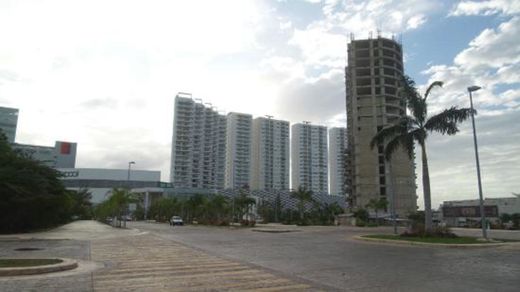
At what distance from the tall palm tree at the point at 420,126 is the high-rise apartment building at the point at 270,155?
105 m

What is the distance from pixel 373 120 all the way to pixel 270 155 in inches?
1755

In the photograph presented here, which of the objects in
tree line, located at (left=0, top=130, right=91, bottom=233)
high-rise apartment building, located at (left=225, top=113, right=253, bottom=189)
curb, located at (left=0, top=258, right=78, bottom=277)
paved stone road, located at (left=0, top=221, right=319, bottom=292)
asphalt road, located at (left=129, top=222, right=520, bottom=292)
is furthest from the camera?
high-rise apartment building, located at (left=225, top=113, right=253, bottom=189)

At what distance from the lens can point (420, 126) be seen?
28.0m

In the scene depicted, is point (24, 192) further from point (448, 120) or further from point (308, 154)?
point (308, 154)

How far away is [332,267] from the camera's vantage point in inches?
516

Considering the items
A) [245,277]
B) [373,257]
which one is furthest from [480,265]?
[245,277]

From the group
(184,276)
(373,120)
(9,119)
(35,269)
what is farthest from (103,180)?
(184,276)

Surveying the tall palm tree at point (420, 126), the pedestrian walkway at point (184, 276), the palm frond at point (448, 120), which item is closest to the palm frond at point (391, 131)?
the tall palm tree at point (420, 126)

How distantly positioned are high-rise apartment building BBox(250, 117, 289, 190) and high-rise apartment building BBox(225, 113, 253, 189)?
7.51ft

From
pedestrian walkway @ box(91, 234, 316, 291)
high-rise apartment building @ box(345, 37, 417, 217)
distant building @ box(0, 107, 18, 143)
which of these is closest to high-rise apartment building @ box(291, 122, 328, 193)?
high-rise apartment building @ box(345, 37, 417, 217)

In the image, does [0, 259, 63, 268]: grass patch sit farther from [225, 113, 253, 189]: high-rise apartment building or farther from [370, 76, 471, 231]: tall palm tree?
[225, 113, 253, 189]: high-rise apartment building

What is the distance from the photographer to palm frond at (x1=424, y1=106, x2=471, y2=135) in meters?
26.7

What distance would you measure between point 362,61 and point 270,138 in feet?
139

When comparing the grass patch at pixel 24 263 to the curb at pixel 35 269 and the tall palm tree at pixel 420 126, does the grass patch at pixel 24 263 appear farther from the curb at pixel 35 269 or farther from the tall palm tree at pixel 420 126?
the tall palm tree at pixel 420 126
